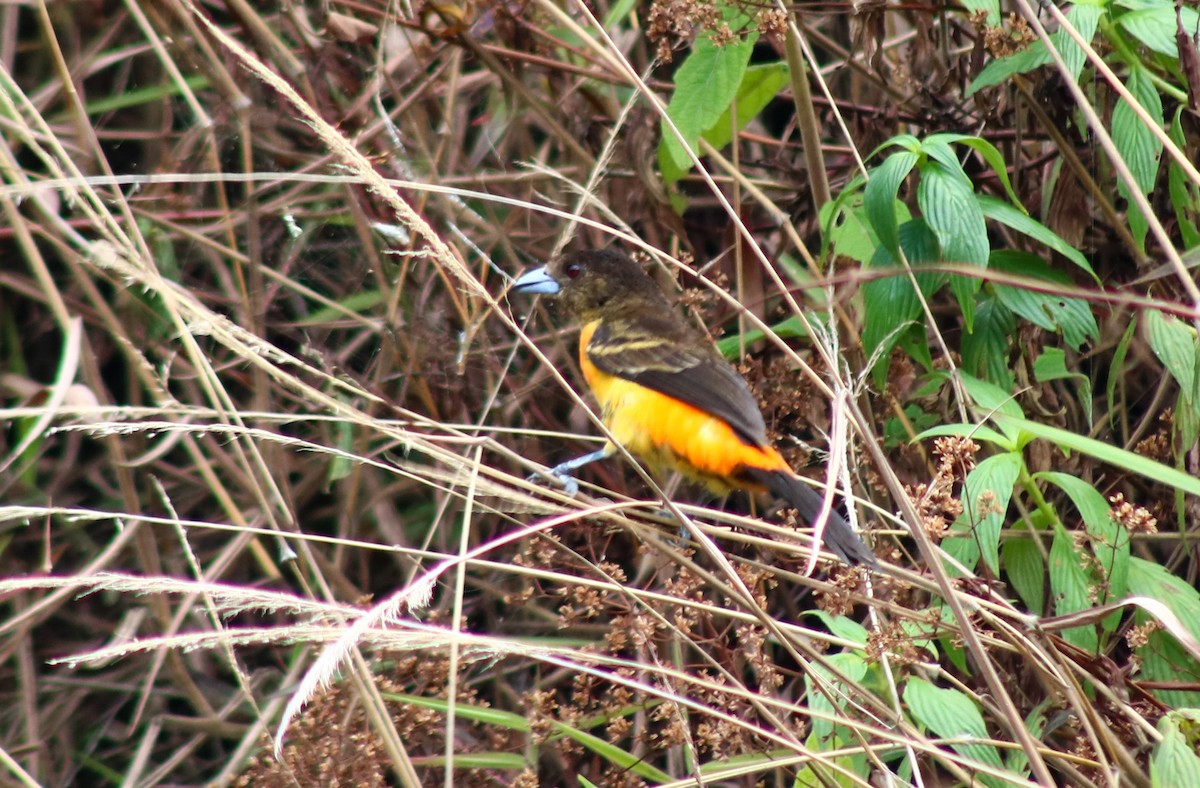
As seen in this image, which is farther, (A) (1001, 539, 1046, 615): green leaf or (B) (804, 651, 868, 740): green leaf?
(A) (1001, 539, 1046, 615): green leaf

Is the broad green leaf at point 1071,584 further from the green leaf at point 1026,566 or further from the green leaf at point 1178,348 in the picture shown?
the green leaf at point 1178,348

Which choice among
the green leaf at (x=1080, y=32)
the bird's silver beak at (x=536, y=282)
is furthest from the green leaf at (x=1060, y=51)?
the bird's silver beak at (x=536, y=282)

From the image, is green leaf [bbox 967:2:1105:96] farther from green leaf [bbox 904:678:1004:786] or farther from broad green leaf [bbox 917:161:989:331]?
green leaf [bbox 904:678:1004:786]

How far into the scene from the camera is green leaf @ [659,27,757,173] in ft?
11.0

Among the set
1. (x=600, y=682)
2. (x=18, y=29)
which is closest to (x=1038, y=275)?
(x=600, y=682)

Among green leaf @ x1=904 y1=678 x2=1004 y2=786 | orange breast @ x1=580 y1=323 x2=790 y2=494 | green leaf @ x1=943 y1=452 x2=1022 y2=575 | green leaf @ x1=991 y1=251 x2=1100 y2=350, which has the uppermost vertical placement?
green leaf @ x1=991 y1=251 x2=1100 y2=350

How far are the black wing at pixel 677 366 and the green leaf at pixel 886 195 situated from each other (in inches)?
26.5

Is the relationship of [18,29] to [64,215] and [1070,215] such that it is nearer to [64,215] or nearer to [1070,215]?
[64,215]

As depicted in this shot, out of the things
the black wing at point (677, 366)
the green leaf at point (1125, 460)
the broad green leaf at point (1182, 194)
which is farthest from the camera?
the black wing at point (677, 366)

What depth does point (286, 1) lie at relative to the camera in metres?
4.14

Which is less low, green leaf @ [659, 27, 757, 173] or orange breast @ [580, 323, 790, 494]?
green leaf @ [659, 27, 757, 173]

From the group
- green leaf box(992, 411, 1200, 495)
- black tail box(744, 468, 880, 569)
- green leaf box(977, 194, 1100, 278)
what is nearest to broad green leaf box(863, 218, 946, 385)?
green leaf box(977, 194, 1100, 278)

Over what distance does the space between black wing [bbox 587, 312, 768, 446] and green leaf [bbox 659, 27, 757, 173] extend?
1.96 feet

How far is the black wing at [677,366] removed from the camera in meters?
3.33
